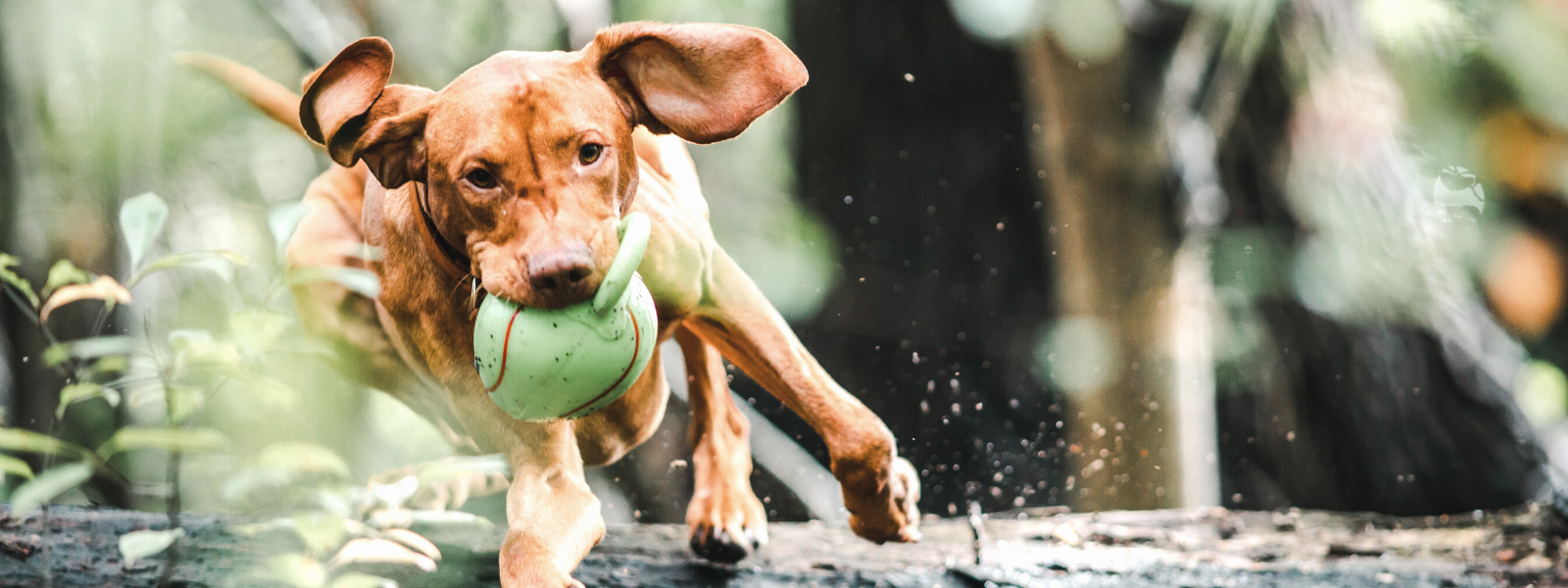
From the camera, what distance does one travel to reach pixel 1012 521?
3.90 meters

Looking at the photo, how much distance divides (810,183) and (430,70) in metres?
2.08

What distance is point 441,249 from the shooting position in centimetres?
230

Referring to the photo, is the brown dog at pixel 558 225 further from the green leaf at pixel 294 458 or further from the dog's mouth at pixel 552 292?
the green leaf at pixel 294 458

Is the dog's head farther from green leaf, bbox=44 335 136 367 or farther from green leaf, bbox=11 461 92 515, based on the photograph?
green leaf, bbox=11 461 92 515

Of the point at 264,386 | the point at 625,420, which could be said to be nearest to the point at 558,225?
the point at 264,386

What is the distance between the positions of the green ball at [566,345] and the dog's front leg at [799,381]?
0.66 metres

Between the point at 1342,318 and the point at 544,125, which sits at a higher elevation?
the point at 1342,318

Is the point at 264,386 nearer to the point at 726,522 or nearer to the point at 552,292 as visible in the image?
the point at 552,292

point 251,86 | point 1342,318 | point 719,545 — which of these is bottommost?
point 719,545

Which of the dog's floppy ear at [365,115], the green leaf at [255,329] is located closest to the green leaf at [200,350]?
the green leaf at [255,329]

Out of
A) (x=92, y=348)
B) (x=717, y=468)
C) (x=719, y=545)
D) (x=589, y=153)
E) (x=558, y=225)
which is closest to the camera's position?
(x=92, y=348)

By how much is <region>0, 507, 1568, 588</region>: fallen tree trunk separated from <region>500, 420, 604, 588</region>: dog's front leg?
44cm

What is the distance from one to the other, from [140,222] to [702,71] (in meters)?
1.04

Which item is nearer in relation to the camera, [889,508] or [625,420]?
[889,508]
